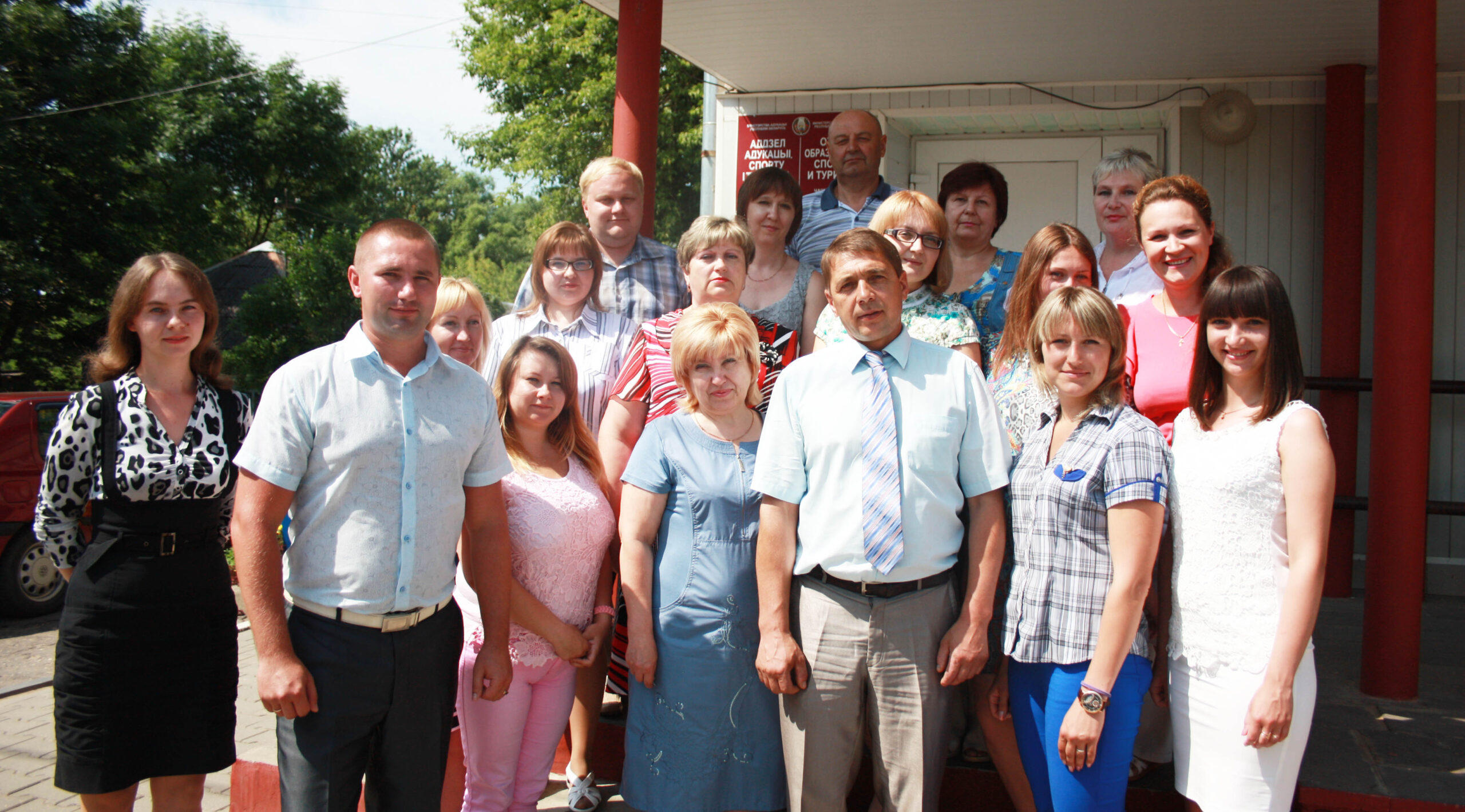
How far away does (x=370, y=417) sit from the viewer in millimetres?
2234

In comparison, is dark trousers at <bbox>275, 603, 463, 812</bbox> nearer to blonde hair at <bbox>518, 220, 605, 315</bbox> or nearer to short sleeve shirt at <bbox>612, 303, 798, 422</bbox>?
short sleeve shirt at <bbox>612, 303, 798, 422</bbox>

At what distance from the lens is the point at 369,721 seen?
2285 millimetres

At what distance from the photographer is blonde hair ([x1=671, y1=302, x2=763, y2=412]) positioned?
265cm

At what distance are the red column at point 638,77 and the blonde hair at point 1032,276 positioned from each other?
2.40m

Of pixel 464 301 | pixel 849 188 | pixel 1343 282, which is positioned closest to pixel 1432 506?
pixel 1343 282

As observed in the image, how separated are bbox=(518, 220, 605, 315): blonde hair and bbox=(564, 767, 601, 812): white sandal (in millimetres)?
1714

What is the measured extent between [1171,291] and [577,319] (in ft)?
6.79

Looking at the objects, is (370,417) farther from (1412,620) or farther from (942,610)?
(1412,620)

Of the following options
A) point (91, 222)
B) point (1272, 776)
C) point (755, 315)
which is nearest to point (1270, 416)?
point (1272, 776)

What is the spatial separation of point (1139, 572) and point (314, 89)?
34.5m

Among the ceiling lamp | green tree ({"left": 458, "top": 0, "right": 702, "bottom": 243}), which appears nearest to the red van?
the ceiling lamp

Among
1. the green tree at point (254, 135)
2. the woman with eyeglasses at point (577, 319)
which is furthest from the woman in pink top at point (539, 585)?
the green tree at point (254, 135)

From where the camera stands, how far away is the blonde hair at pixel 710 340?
2654 millimetres

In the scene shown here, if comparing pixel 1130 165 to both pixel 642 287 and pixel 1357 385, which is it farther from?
pixel 1357 385
